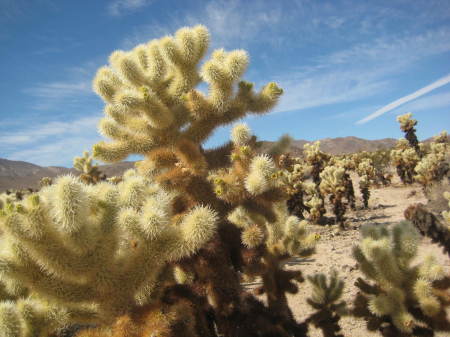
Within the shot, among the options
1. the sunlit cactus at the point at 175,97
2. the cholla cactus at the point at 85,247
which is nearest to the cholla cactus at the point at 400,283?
the sunlit cactus at the point at 175,97

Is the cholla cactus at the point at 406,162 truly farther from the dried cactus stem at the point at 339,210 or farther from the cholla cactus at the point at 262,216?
the cholla cactus at the point at 262,216

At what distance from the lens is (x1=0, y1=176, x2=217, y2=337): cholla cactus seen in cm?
189

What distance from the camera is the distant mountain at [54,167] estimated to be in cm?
5640

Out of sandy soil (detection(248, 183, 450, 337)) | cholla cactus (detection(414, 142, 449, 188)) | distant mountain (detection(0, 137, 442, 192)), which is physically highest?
distant mountain (detection(0, 137, 442, 192))

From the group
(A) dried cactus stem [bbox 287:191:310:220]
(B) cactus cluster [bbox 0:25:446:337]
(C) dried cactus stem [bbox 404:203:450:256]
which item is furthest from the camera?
(A) dried cactus stem [bbox 287:191:310:220]

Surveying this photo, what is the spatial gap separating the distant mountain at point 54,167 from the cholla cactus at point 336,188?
23.5m

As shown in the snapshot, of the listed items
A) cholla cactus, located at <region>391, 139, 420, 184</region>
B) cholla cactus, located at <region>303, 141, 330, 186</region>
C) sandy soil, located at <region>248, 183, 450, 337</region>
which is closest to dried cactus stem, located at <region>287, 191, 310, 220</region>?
sandy soil, located at <region>248, 183, 450, 337</region>

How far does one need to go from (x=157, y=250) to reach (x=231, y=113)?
141 cm

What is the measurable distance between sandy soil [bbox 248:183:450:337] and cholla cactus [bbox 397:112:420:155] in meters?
5.62

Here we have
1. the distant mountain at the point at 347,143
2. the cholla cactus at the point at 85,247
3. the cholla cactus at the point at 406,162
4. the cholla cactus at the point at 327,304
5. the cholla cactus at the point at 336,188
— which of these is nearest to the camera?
the cholla cactus at the point at 85,247

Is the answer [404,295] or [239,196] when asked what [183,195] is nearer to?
[239,196]

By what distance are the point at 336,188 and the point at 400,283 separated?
386 inches

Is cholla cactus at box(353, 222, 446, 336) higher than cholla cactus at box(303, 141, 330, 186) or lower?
lower

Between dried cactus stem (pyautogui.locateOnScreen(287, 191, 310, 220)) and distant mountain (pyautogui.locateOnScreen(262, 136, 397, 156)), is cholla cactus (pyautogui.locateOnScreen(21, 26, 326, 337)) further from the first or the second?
distant mountain (pyautogui.locateOnScreen(262, 136, 397, 156))
